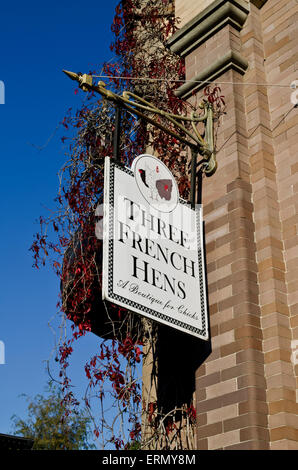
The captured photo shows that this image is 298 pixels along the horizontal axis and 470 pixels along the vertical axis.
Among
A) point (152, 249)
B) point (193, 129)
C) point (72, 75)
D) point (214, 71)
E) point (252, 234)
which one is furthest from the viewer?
point (214, 71)

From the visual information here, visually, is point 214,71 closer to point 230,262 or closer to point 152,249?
point 230,262

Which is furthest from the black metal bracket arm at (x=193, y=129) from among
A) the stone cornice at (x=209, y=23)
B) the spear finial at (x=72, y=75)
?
the stone cornice at (x=209, y=23)

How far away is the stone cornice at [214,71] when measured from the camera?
29.9 feet

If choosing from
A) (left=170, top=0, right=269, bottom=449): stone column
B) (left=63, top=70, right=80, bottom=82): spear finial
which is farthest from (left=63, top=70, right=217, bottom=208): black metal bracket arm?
(left=63, top=70, right=80, bottom=82): spear finial

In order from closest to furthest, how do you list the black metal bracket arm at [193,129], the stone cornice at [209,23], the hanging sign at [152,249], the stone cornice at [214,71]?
the hanging sign at [152,249], the black metal bracket arm at [193,129], the stone cornice at [214,71], the stone cornice at [209,23]

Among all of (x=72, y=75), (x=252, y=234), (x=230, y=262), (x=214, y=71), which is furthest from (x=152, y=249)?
(x=214, y=71)

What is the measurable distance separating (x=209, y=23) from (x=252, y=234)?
3.40 metres

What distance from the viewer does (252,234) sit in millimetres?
8047

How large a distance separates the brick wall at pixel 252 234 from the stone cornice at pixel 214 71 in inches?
1.2

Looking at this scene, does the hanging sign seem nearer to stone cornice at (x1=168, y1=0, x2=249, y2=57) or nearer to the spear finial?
the spear finial

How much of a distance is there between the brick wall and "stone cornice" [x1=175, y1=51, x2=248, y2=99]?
31mm

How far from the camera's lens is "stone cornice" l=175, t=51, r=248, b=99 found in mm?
9125

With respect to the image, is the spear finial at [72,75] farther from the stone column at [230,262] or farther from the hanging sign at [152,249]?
the stone column at [230,262]

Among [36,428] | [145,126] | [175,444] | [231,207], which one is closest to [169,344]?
[175,444]
